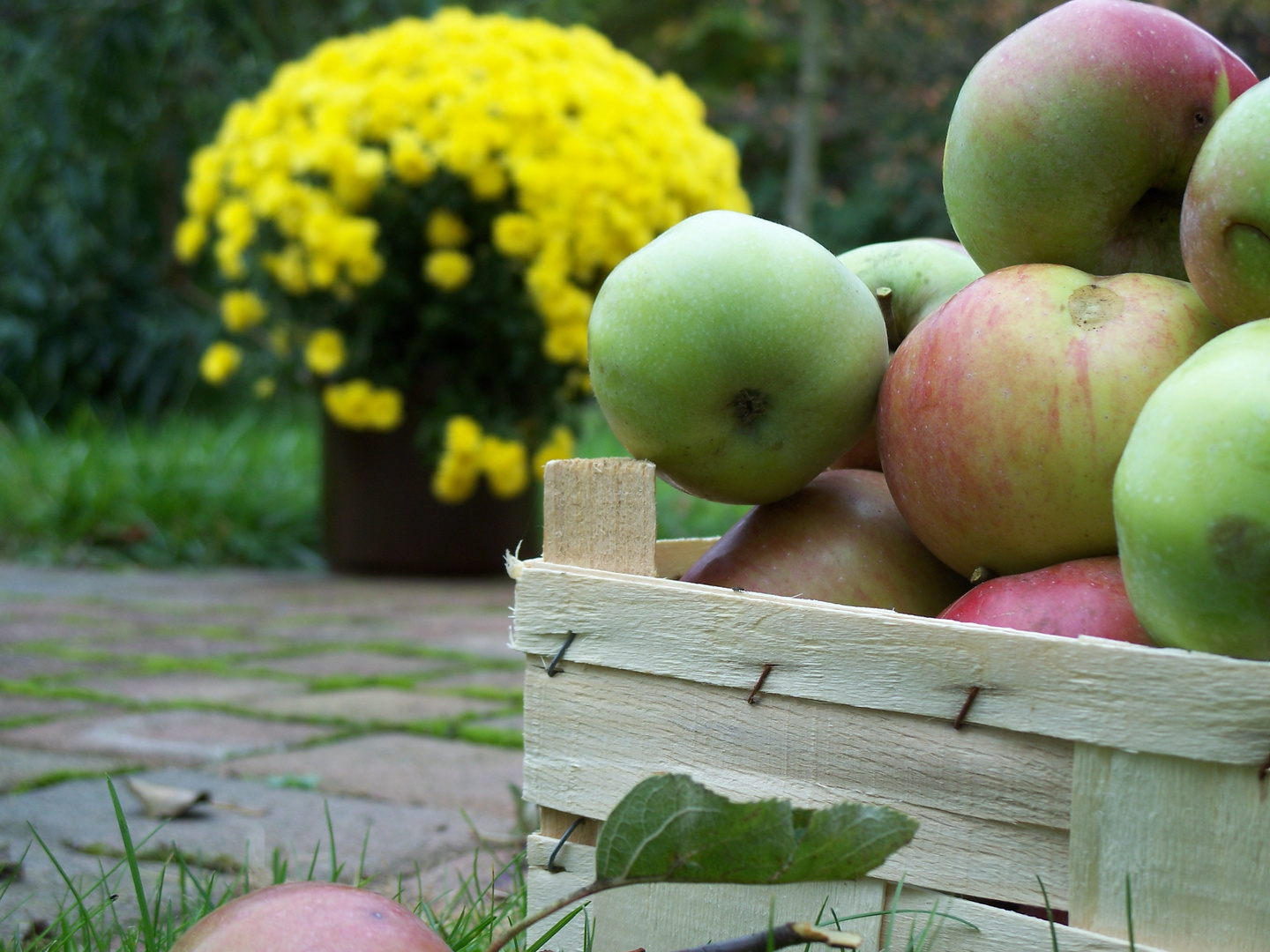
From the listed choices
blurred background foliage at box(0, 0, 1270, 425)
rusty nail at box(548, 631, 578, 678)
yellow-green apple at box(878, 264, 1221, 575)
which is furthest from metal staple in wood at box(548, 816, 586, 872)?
blurred background foliage at box(0, 0, 1270, 425)

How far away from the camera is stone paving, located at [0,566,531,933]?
1331 mm

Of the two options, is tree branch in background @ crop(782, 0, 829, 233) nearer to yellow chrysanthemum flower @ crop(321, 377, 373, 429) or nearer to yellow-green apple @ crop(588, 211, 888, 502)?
yellow chrysanthemum flower @ crop(321, 377, 373, 429)

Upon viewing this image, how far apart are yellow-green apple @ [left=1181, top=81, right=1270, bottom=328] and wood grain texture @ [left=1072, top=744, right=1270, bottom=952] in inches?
11.8

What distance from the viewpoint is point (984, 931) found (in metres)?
0.78

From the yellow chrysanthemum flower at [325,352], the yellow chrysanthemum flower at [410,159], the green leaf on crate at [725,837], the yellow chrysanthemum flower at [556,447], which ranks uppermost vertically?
the yellow chrysanthemum flower at [410,159]

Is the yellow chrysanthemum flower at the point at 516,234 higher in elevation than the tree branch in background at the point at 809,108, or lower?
lower

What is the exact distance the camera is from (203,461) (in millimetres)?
4652

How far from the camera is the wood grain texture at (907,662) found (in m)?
0.69

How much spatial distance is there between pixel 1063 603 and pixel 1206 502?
0.18 meters

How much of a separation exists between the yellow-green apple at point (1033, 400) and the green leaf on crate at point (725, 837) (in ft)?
0.92

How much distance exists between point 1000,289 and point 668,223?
2689mm

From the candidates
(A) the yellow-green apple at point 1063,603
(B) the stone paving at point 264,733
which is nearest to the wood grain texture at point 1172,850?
(A) the yellow-green apple at point 1063,603

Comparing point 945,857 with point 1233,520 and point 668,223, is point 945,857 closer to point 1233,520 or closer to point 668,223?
point 1233,520

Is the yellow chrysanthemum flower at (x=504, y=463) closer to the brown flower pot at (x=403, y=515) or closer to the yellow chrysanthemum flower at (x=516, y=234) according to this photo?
the brown flower pot at (x=403, y=515)
